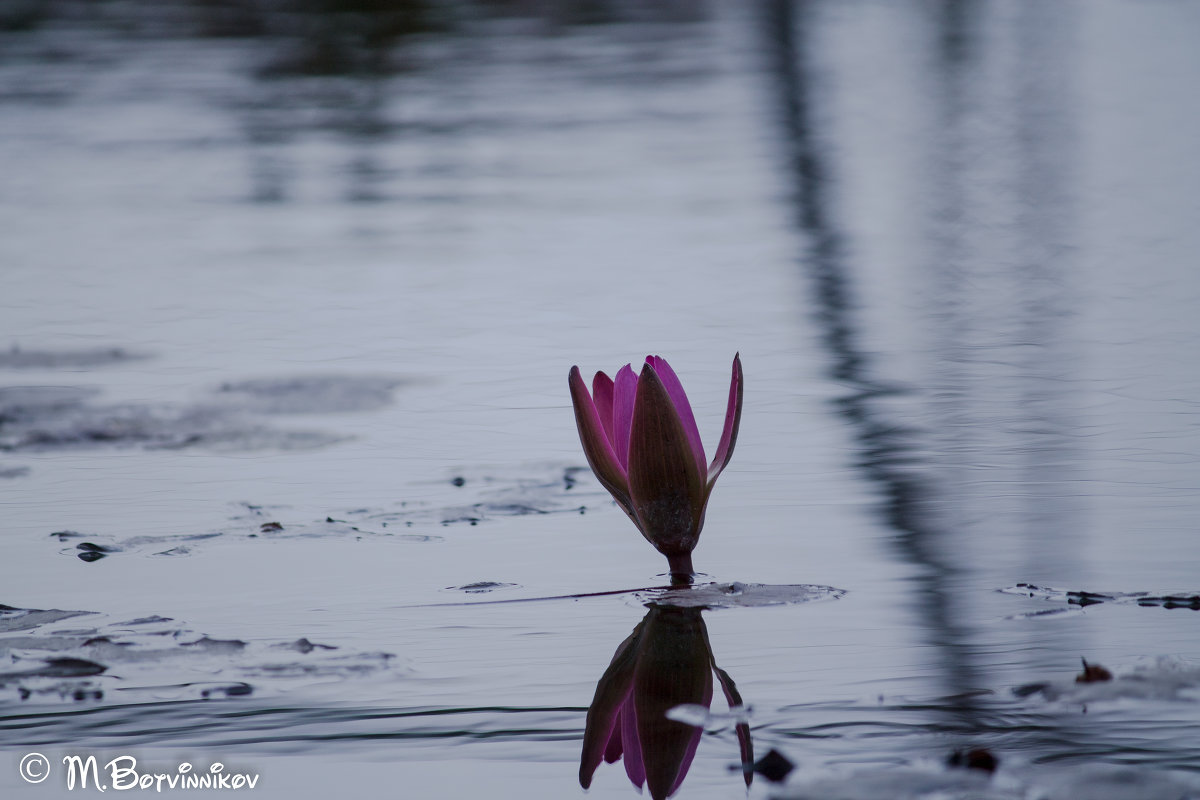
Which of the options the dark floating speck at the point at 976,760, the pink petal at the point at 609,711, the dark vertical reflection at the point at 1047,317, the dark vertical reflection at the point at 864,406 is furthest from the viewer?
the dark vertical reflection at the point at 1047,317

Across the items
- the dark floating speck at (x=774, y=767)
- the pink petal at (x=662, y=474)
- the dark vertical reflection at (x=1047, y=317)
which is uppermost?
the pink petal at (x=662, y=474)

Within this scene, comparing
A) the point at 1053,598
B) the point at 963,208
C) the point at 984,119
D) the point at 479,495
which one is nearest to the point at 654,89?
the point at 984,119

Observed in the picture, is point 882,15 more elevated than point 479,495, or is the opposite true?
point 882,15

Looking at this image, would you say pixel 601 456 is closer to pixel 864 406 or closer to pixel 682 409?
pixel 682 409

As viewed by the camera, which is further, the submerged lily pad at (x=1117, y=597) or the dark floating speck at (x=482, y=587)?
the dark floating speck at (x=482, y=587)

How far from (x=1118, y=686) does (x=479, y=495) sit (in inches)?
35.8

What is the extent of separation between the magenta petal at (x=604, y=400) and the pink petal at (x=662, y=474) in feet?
0.35

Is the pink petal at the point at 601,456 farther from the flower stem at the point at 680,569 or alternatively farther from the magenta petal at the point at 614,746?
the magenta petal at the point at 614,746

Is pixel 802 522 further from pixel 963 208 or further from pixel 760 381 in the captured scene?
pixel 963 208

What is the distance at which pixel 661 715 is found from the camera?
1.08 metres

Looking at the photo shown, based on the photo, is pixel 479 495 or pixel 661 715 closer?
pixel 661 715

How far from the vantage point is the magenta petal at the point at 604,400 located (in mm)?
1452

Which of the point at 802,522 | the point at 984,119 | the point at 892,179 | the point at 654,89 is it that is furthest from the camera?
the point at 654,89

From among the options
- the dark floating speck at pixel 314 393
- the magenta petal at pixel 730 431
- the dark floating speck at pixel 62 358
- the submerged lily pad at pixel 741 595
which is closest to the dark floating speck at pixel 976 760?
the submerged lily pad at pixel 741 595
